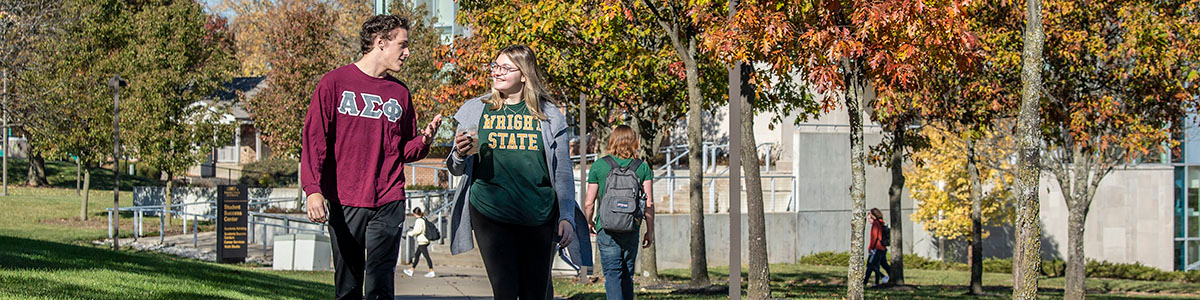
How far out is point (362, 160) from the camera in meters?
5.38

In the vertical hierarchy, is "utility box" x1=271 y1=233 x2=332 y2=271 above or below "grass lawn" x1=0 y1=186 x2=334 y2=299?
below

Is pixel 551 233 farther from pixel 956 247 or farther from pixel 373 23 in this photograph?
pixel 956 247

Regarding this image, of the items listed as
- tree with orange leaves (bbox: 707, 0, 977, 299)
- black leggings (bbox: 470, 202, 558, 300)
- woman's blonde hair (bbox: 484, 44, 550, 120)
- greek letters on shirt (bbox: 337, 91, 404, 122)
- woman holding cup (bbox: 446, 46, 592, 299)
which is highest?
tree with orange leaves (bbox: 707, 0, 977, 299)

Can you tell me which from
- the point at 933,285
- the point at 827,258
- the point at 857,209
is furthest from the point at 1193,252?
the point at 857,209

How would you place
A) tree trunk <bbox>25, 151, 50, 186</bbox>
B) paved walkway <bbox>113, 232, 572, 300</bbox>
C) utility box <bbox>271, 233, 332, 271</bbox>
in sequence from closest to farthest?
paved walkway <bbox>113, 232, 572, 300</bbox> < utility box <bbox>271, 233, 332, 271</bbox> < tree trunk <bbox>25, 151, 50, 186</bbox>

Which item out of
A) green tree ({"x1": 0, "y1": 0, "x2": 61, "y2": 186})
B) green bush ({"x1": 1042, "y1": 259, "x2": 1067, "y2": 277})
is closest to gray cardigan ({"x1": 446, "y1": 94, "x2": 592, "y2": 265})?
green tree ({"x1": 0, "y1": 0, "x2": 61, "y2": 186})

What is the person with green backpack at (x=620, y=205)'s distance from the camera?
28.8ft

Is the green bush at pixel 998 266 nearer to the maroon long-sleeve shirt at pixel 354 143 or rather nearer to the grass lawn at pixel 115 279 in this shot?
the grass lawn at pixel 115 279

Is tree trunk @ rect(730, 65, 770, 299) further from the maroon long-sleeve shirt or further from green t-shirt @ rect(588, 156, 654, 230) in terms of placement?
the maroon long-sleeve shirt

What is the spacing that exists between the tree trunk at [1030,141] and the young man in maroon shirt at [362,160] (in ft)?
18.6

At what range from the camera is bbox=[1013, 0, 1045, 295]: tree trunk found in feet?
30.8

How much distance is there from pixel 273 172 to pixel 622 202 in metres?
43.6

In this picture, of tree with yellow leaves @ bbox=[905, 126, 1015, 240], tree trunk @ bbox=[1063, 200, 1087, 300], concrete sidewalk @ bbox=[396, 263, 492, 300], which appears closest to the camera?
concrete sidewalk @ bbox=[396, 263, 492, 300]

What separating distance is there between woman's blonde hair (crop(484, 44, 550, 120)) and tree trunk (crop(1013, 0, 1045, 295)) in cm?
529
